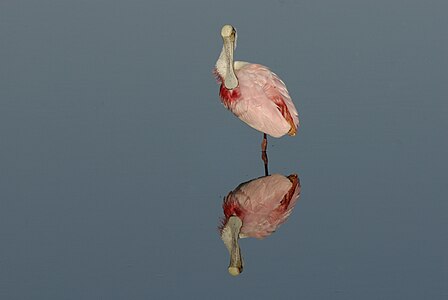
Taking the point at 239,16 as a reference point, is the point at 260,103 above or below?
below

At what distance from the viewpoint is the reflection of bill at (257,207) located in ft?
33.9

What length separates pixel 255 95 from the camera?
11.5 m

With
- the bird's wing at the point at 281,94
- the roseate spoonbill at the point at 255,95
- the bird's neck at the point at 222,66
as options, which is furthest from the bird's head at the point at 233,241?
the bird's neck at the point at 222,66

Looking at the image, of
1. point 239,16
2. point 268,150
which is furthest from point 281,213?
point 239,16

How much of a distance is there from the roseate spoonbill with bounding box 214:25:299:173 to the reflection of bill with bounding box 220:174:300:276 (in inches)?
16.0

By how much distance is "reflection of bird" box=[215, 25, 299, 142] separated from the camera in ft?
37.3

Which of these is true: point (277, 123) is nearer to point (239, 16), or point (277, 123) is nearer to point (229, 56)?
point (229, 56)

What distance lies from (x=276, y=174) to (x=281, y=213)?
0.55 meters

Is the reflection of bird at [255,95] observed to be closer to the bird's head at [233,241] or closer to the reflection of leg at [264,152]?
the reflection of leg at [264,152]

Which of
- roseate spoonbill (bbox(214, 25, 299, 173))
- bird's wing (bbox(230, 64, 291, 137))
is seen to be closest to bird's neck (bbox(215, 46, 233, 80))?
roseate spoonbill (bbox(214, 25, 299, 173))

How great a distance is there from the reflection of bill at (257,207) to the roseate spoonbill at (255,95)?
408 millimetres

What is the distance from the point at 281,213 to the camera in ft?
34.8

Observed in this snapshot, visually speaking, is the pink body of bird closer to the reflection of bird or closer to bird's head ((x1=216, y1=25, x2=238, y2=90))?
the reflection of bird

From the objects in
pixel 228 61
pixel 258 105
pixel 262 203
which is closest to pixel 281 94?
pixel 258 105
